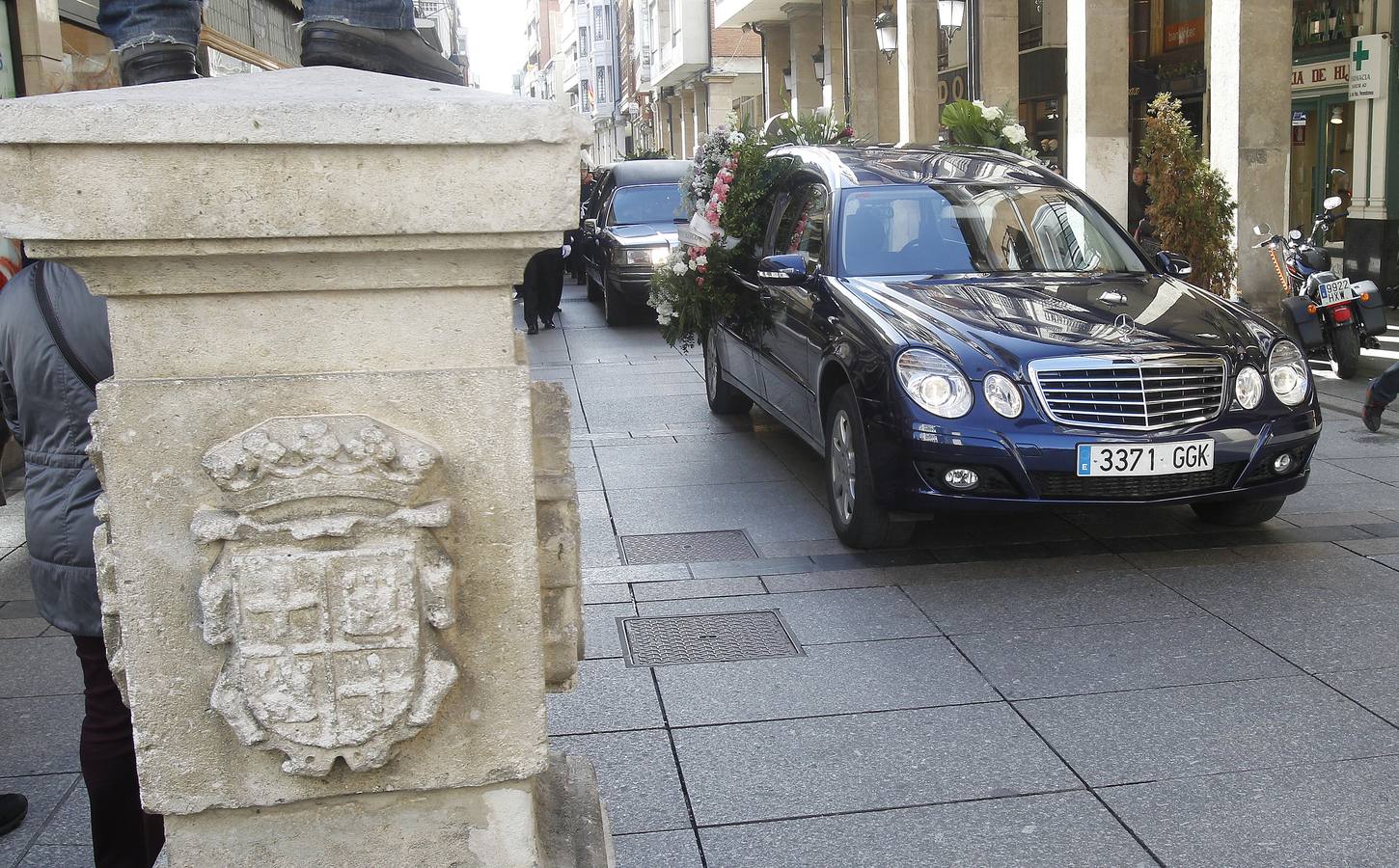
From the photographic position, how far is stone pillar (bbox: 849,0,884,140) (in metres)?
26.4

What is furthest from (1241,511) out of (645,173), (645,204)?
(645,173)

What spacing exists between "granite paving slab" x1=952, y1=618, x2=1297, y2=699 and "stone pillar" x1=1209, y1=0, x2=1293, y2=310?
28.6 feet

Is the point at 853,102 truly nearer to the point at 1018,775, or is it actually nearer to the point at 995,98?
the point at 995,98

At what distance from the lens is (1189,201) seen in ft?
38.0

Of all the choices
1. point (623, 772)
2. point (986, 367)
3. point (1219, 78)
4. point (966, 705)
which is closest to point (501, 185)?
point (623, 772)

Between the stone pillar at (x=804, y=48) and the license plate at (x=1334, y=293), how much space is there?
823 inches

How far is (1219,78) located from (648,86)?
49870 mm

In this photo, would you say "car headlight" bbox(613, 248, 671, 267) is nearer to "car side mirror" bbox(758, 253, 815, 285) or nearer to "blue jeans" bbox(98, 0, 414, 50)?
"car side mirror" bbox(758, 253, 815, 285)

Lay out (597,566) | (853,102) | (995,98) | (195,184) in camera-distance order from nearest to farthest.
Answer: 1. (195,184)
2. (597,566)
3. (995,98)
4. (853,102)

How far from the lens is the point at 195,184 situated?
5.16 ft

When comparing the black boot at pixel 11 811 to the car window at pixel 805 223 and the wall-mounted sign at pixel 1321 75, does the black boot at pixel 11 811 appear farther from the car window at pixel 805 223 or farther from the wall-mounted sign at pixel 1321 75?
the wall-mounted sign at pixel 1321 75

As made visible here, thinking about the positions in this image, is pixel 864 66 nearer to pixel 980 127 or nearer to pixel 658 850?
pixel 980 127

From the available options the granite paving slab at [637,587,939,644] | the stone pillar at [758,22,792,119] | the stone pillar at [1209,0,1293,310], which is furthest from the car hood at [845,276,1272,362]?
the stone pillar at [758,22,792,119]

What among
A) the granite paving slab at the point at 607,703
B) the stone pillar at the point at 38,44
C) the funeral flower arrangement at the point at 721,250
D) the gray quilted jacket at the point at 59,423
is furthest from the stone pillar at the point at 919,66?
the gray quilted jacket at the point at 59,423
